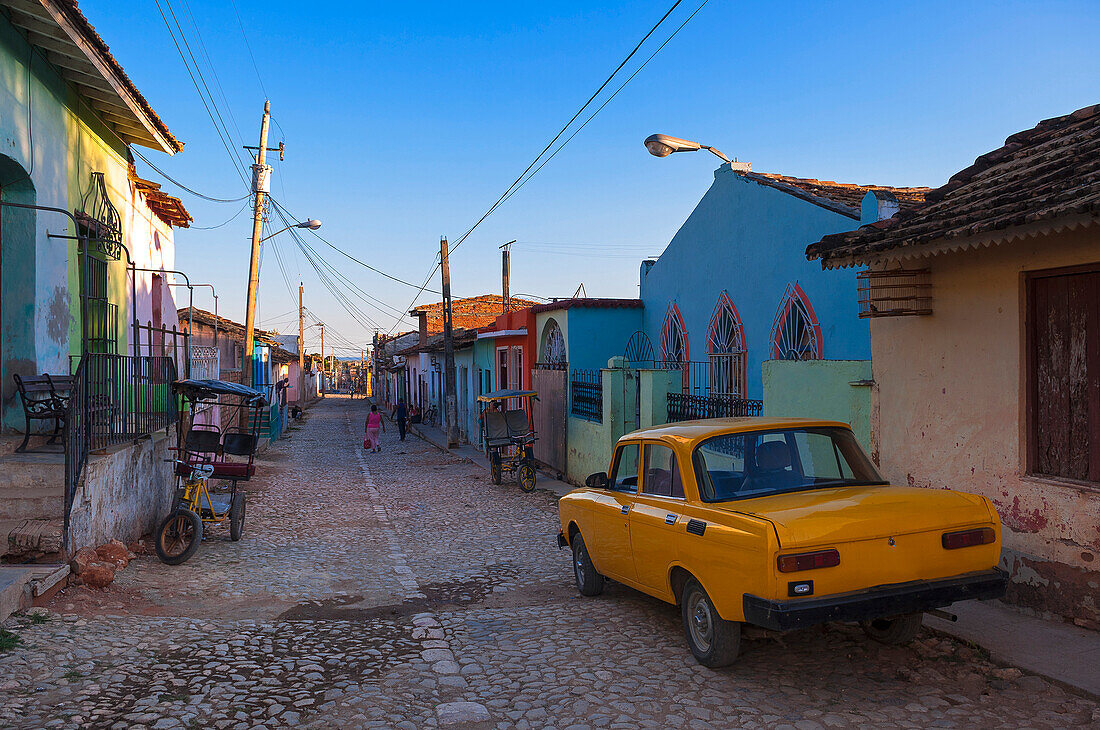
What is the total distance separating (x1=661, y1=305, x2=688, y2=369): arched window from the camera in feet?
49.5

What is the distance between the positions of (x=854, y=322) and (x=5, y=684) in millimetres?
8797

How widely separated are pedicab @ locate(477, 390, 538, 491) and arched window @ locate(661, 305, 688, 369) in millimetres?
2725

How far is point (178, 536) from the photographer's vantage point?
8.70 m

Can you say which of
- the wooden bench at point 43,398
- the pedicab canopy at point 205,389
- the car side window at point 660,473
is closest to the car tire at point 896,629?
the car side window at point 660,473

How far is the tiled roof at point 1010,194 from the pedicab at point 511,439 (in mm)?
8707

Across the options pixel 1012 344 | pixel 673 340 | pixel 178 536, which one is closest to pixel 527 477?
pixel 673 340

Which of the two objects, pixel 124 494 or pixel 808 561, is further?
pixel 124 494

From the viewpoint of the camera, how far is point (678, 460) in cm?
541

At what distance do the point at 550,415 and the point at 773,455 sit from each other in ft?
39.2

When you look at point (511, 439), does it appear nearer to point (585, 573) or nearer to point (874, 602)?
point (585, 573)

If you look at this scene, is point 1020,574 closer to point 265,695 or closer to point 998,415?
point 998,415

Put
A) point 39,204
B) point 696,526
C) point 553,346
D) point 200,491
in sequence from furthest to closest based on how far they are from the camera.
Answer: point 553,346, point 200,491, point 39,204, point 696,526

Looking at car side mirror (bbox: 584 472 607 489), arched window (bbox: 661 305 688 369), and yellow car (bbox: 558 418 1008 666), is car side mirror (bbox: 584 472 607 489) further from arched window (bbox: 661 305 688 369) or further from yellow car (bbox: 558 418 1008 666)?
arched window (bbox: 661 305 688 369)

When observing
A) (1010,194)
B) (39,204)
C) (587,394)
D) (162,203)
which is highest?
(162,203)
